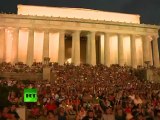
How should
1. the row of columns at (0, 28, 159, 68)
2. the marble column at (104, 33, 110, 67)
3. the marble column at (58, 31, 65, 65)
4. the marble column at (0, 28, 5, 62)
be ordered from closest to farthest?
the marble column at (0, 28, 5, 62), the row of columns at (0, 28, 159, 68), the marble column at (58, 31, 65, 65), the marble column at (104, 33, 110, 67)

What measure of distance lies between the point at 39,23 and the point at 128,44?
2337cm

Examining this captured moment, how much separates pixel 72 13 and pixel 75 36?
958cm

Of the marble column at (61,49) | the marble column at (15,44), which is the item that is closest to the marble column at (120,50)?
the marble column at (61,49)

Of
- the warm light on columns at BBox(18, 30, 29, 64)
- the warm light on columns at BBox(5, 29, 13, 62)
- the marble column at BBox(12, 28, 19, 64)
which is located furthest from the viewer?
the warm light on columns at BBox(18, 30, 29, 64)

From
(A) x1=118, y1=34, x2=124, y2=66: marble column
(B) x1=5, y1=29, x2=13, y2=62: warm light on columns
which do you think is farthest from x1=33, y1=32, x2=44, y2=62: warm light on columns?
(A) x1=118, y1=34, x2=124, y2=66: marble column

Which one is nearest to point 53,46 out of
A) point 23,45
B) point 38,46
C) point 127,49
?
point 38,46

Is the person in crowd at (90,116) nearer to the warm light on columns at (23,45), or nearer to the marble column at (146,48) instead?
the warm light on columns at (23,45)

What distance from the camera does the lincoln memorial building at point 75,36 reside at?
85.2 m

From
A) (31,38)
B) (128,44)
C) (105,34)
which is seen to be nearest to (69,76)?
(31,38)

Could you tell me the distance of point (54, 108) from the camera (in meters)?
29.1

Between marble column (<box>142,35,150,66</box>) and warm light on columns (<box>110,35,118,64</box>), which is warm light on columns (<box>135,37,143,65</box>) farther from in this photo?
warm light on columns (<box>110,35,118,64</box>)

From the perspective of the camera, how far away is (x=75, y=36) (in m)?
88.9

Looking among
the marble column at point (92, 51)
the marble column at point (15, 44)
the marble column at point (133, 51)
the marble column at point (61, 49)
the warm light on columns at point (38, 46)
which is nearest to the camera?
the marble column at point (15, 44)

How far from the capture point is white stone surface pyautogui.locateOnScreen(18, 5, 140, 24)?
94375 mm
